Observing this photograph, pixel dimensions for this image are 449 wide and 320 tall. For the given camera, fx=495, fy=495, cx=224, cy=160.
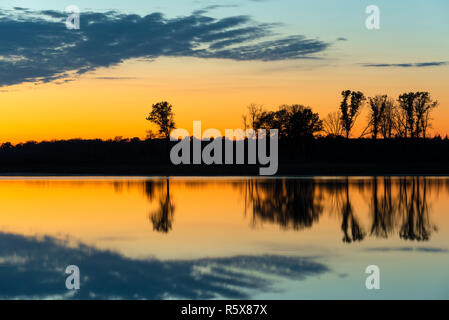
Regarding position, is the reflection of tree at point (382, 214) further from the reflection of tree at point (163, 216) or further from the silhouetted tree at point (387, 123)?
the silhouetted tree at point (387, 123)

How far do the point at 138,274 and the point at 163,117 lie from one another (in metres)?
91.0

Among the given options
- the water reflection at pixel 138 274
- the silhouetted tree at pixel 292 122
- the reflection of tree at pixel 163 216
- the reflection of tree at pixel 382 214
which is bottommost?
the reflection of tree at pixel 163 216

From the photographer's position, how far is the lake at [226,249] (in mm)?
10383

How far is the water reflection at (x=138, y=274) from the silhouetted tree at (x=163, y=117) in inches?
3444

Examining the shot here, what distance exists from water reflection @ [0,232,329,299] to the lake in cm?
2

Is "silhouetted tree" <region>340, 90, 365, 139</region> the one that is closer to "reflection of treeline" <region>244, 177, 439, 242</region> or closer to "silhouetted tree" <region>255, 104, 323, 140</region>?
"silhouetted tree" <region>255, 104, 323, 140</region>

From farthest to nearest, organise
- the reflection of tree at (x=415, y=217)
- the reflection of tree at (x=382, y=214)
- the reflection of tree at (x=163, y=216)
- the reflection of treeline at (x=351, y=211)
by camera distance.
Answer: the reflection of tree at (x=163, y=216)
the reflection of treeline at (x=351, y=211)
the reflection of tree at (x=382, y=214)
the reflection of tree at (x=415, y=217)

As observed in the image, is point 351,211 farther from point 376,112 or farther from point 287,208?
point 376,112

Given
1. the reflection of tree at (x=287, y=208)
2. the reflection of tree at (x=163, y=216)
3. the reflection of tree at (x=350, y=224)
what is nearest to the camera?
the reflection of tree at (x=350, y=224)

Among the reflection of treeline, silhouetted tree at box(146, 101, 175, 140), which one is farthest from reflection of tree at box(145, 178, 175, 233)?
silhouetted tree at box(146, 101, 175, 140)

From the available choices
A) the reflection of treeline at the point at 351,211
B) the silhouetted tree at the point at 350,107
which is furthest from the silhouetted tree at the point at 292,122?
the reflection of treeline at the point at 351,211
